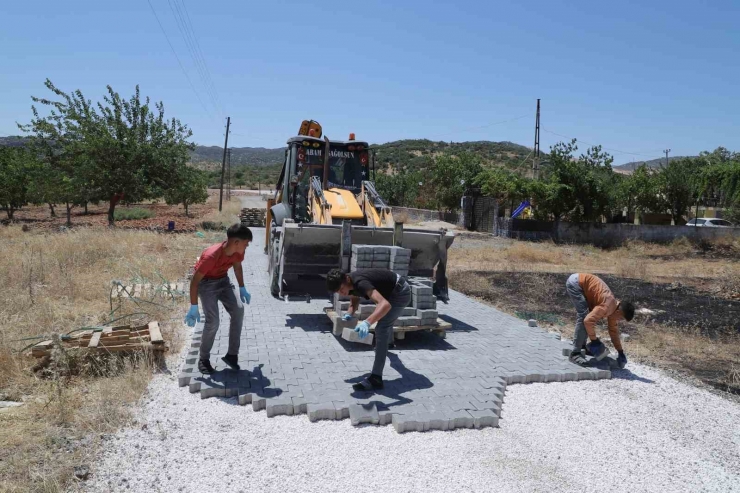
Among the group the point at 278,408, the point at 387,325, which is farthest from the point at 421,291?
the point at 278,408

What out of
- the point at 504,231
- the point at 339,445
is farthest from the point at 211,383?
the point at 504,231

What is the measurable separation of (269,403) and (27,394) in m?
2.59

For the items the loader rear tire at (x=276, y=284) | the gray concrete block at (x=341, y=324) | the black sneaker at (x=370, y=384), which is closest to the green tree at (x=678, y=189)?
the loader rear tire at (x=276, y=284)

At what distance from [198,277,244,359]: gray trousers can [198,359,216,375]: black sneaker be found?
63 millimetres

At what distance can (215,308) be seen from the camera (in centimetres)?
586

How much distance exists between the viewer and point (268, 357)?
6.59 meters

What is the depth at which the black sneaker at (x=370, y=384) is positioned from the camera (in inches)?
219

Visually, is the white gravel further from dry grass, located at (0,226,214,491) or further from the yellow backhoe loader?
the yellow backhoe loader

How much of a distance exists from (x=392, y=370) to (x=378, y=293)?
1.44m

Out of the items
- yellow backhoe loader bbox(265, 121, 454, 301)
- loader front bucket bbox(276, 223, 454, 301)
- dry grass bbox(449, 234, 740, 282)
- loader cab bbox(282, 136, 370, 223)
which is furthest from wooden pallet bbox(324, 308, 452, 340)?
dry grass bbox(449, 234, 740, 282)

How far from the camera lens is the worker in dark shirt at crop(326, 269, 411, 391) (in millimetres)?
5227

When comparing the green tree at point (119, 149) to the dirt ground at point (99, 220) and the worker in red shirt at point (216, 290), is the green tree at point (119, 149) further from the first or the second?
the worker in red shirt at point (216, 290)

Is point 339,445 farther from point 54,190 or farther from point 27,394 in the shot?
point 54,190

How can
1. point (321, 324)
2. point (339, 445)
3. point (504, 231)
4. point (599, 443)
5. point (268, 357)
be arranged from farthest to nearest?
point (504, 231) < point (321, 324) < point (268, 357) < point (599, 443) < point (339, 445)
